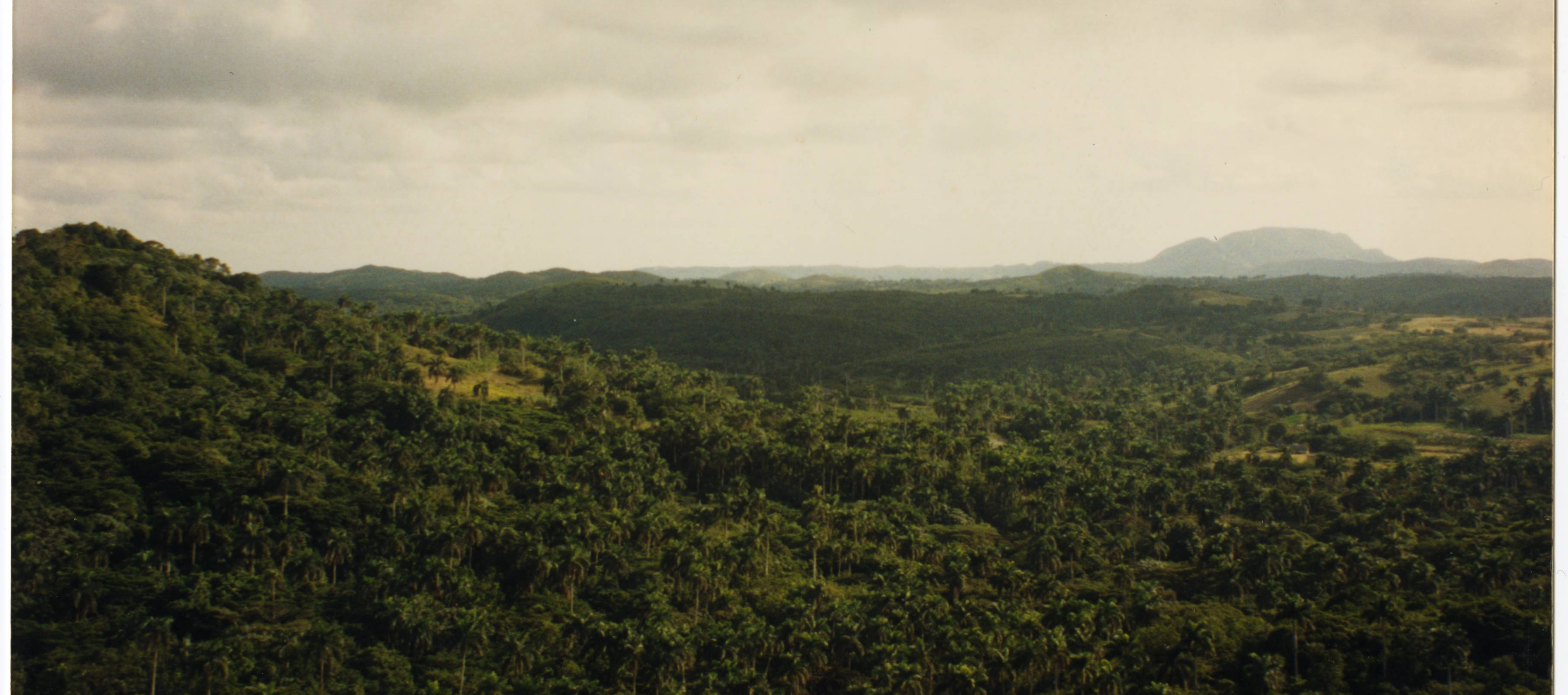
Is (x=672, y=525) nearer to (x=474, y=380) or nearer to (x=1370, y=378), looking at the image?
(x=474, y=380)

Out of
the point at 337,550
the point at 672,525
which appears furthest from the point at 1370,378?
the point at 337,550

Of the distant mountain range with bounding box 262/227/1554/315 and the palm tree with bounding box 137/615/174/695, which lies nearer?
the palm tree with bounding box 137/615/174/695

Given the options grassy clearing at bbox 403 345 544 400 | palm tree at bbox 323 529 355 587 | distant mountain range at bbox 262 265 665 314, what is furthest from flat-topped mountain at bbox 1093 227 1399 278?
distant mountain range at bbox 262 265 665 314

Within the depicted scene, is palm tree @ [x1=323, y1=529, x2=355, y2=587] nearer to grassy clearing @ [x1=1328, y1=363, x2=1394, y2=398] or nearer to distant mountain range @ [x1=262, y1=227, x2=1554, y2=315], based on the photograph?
distant mountain range @ [x1=262, y1=227, x2=1554, y2=315]

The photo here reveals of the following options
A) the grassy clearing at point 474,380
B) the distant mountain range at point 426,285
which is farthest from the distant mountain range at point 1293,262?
the distant mountain range at point 426,285

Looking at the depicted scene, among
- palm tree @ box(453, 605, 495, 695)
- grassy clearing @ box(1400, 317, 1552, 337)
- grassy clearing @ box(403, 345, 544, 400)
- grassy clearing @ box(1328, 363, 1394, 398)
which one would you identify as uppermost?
grassy clearing @ box(1400, 317, 1552, 337)

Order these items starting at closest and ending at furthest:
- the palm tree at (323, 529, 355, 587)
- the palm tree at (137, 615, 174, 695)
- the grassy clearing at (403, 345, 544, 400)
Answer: the palm tree at (137, 615, 174, 695), the palm tree at (323, 529, 355, 587), the grassy clearing at (403, 345, 544, 400)

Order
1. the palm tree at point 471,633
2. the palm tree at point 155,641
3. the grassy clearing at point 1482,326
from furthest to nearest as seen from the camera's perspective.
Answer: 1. the grassy clearing at point 1482,326
2. the palm tree at point 471,633
3. the palm tree at point 155,641

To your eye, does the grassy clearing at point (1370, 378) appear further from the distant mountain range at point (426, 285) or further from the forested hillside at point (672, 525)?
the distant mountain range at point (426, 285)

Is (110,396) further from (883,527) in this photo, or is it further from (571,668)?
(883,527)

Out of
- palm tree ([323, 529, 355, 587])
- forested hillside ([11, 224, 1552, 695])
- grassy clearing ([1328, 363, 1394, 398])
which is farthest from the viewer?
grassy clearing ([1328, 363, 1394, 398])
